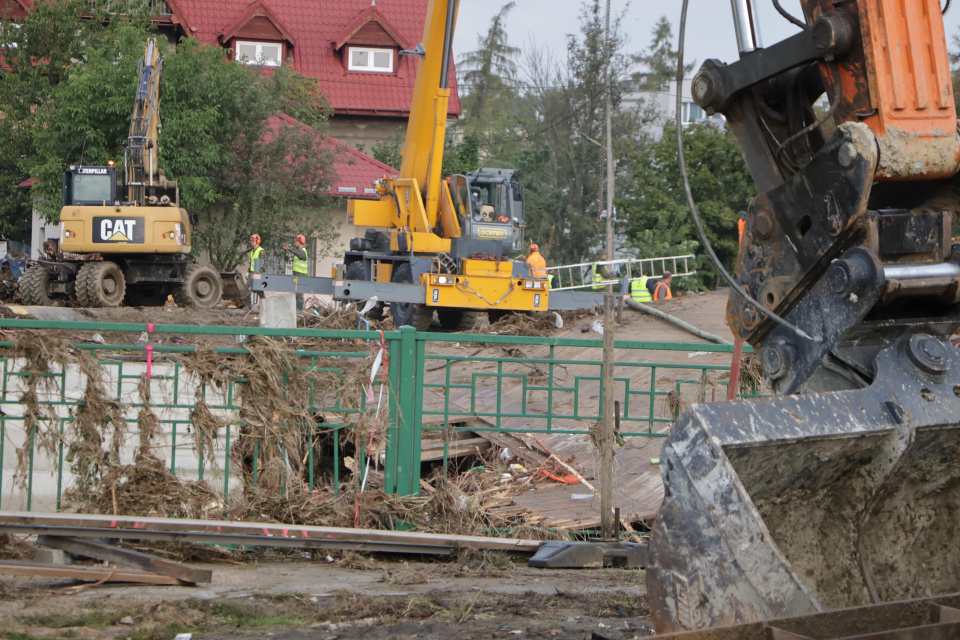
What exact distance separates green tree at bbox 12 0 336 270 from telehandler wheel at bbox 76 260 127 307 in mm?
6152

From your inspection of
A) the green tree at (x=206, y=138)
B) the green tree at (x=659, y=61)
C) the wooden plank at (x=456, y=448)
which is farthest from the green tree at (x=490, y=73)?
the wooden plank at (x=456, y=448)

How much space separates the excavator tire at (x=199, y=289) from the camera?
851 inches

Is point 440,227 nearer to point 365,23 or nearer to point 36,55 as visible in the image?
point 36,55

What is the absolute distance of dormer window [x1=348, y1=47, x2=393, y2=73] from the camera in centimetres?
3869

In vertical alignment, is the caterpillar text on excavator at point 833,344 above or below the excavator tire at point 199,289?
below

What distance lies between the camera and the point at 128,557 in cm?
514

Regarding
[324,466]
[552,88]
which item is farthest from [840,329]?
[552,88]

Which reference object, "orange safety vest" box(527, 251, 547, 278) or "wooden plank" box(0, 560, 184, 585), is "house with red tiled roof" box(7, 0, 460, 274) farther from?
"wooden plank" box(0, 560, 184, 585)

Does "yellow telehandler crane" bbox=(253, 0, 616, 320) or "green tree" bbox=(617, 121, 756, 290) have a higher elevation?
"green tree" bbox=(617, 121, 756, 290)

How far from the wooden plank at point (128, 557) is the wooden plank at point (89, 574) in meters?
0.04

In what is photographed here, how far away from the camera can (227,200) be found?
28.2 m

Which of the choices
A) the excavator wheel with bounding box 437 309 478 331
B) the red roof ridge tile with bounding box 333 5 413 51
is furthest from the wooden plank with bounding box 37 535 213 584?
the red roof ridge tile with bounding box 333 5 413 51

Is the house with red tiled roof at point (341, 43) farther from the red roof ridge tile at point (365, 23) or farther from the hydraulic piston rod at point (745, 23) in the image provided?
the hydraulic piston rod at point (745, 23)

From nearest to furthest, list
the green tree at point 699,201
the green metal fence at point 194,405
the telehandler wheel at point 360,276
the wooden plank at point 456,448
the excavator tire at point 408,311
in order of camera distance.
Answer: the green metal fence at point 194,405
the wooden plank at point 456,448
the excavator tire at point 408,311
the telehandler wheel at point 360,276
the green tree at point 699,201
